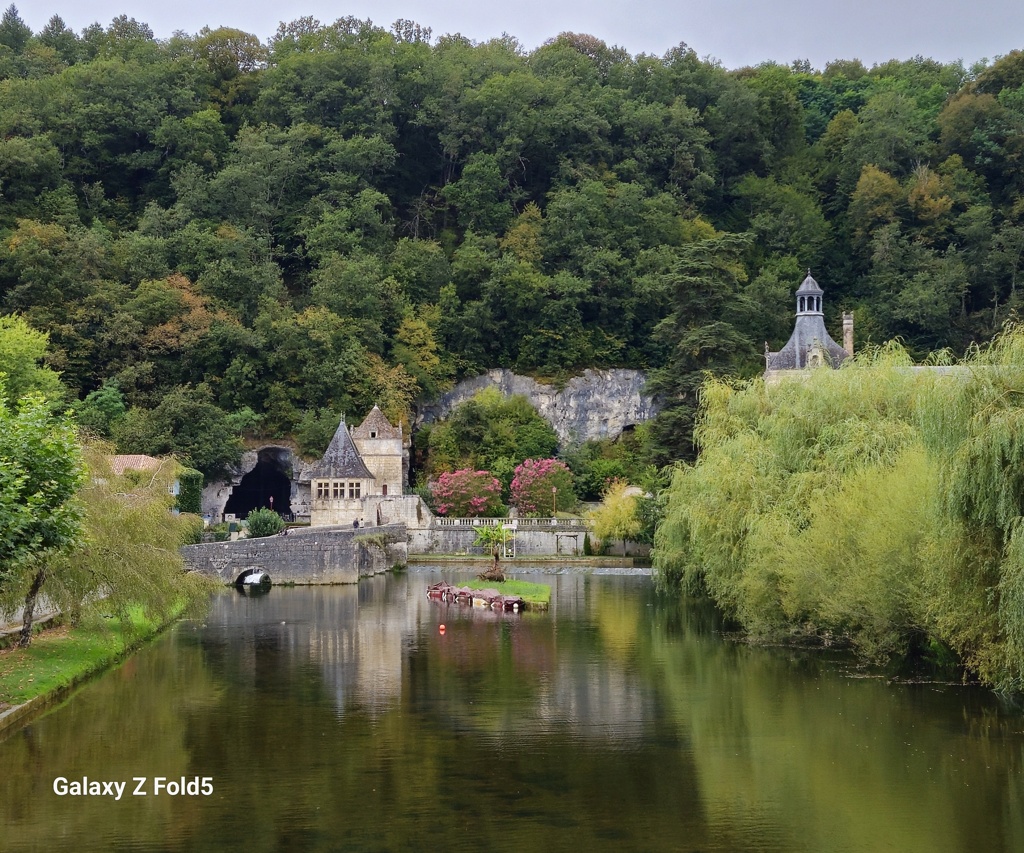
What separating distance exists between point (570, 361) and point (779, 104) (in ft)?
98.2

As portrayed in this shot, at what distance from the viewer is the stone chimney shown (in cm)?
7209

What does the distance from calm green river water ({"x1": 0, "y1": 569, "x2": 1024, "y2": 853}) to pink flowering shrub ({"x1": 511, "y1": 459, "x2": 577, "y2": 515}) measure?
34.4m

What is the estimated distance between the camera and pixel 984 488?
2145cm

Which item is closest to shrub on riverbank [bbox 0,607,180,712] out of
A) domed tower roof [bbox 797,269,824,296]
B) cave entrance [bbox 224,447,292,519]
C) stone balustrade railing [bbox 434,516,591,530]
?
stone balustrade railing [bbox 434,516,591,530]

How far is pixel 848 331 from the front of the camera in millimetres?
73125

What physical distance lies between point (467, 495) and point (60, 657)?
133 feet

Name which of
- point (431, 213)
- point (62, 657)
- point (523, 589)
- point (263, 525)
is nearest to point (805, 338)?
point (523, 589)

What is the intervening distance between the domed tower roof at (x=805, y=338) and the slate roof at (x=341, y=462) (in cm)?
2221

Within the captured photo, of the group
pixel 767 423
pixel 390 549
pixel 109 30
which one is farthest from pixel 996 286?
pixel 109 30

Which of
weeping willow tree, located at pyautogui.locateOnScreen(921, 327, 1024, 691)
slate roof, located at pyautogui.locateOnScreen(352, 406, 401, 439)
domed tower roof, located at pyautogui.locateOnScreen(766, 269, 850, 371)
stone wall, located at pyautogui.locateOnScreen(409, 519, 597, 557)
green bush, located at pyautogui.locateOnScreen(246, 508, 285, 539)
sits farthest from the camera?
slate roof, located at pyautogui.locateOnScreen(352, 406, 401, 439)

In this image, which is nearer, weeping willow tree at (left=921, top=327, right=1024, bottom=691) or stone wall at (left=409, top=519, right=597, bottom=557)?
weeping willow tree at (left=921, top=327, right=1024, bottom=691)

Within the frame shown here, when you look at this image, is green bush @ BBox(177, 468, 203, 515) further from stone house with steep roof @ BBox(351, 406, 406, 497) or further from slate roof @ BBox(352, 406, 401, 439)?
slate roof @ BBox(352, 406, 401, 439)

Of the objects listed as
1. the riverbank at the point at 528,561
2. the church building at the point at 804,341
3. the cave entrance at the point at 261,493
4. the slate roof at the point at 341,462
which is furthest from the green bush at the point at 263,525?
the church building at the point at 804,341

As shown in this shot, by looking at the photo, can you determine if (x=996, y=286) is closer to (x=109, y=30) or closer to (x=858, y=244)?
(x=858, y=244)
